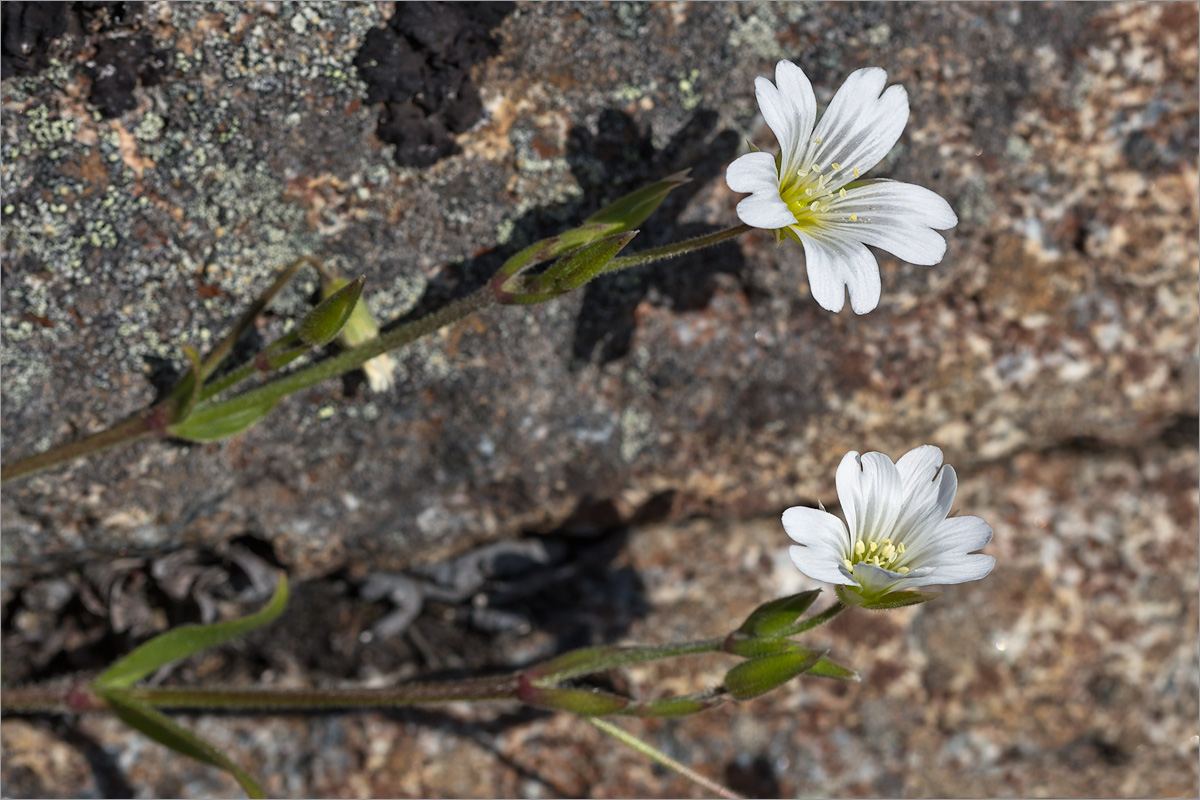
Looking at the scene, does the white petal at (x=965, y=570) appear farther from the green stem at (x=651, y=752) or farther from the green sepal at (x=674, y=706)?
the green stem at (x=651, y=752)

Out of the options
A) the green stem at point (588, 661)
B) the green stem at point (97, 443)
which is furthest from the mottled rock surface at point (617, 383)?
the green stem at point (588, 661)

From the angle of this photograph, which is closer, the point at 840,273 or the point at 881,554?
the point at 840,273

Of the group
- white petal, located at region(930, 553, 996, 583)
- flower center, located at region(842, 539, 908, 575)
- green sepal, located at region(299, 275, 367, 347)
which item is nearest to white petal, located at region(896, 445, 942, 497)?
flower center, located at region(842, 539, 908, 575)

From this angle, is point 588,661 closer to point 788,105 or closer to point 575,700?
point 575,700

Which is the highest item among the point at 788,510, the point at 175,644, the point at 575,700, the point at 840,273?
the point at 840,273

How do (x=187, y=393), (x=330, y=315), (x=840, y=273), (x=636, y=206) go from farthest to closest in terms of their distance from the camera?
(x=187, y=393), (x=636, y=206), (x=330, y=315), (x=840, y=273)

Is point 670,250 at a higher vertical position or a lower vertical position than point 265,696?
higher

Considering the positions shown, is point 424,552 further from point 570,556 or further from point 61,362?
point 61,362

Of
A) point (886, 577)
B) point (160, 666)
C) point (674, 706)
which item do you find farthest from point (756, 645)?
point (160, 666)
